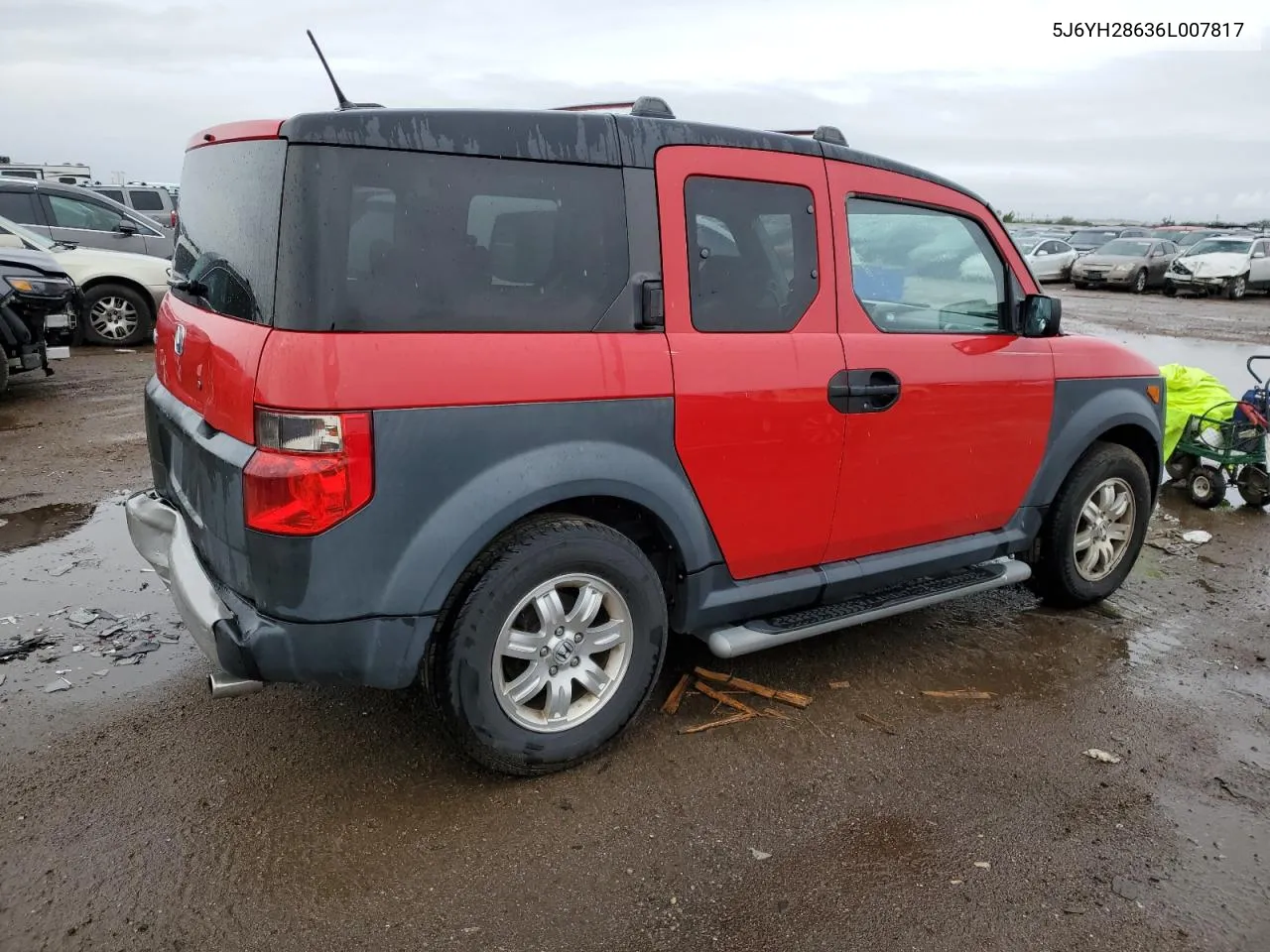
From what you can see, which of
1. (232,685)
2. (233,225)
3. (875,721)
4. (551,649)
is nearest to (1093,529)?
(875,721)

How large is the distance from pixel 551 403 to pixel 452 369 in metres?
0.31

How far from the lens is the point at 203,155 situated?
3.10m

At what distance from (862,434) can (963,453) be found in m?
0.61

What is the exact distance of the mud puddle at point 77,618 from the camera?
3574 millimetres

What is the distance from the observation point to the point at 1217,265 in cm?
2483

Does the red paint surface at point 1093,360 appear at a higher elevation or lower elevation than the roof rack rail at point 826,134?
lower

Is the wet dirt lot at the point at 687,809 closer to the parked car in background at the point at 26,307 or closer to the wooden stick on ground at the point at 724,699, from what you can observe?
the wooden stick on ground at the point at 724,699

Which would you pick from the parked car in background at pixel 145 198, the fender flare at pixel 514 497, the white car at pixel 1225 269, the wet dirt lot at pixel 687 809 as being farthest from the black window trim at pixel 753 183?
the white car at pixel 1225 269

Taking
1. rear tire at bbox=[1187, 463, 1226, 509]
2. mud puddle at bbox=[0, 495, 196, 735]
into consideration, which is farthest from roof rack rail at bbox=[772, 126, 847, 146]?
rear tire at bbox=[1187, 463, 1226, 509]

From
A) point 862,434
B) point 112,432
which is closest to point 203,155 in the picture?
point 862,434

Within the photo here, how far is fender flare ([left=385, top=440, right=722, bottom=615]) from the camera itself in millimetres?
2668

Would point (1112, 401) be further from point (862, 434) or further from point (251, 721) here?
point (251, 721)

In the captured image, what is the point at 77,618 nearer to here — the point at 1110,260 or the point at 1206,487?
the point at 1206,487

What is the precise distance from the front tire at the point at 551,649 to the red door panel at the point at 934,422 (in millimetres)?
917
